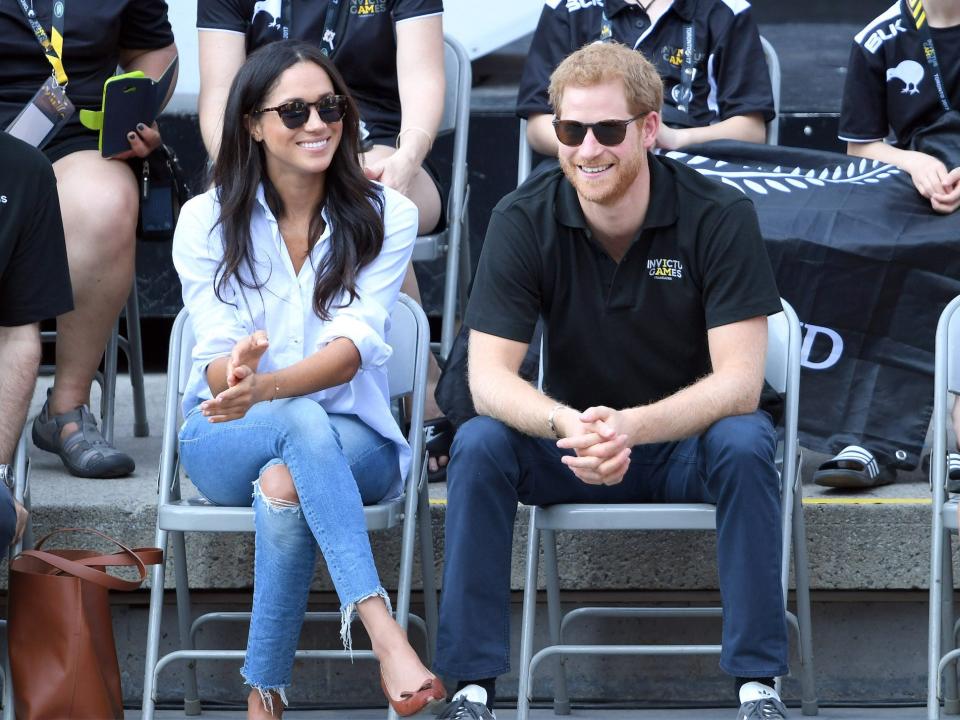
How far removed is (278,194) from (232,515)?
814 millimetres

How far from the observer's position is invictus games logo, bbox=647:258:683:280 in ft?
11.2

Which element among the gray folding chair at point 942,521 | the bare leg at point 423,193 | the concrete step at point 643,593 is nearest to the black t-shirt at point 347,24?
the bare leg at point 423,193

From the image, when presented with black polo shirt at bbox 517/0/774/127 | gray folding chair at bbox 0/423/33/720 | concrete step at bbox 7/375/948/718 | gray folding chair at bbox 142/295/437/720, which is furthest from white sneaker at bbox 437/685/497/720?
black polo shirt at bbox 517/0/774/127

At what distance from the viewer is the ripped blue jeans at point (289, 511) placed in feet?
10.4

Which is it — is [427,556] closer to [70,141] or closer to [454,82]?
[70,141]

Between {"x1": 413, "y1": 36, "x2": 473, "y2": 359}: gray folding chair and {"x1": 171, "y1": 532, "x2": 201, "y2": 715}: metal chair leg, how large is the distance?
1.02 meters

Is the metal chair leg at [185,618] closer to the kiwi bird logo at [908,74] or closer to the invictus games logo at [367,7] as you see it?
the invictus games logo at [367,7]

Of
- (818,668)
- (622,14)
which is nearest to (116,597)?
(818,668)

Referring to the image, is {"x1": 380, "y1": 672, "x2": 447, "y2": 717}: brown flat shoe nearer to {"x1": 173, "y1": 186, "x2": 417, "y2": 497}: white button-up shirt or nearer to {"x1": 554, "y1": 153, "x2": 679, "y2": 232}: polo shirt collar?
{"x1": 173, "y1": 186, "x2": 417, "y2": 497}: white button-up shirt

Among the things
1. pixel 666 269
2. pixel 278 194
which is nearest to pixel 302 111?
pixel 278 194

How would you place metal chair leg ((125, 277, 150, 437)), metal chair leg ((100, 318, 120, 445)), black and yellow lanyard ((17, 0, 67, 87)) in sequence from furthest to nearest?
metal chair leg ((125, 277, 150, 437))
metal chair leg ((100, 318, 120, 445))
black and yellow lanyard ((17, 0, 67, 87))

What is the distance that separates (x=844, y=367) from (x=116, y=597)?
6.43ft

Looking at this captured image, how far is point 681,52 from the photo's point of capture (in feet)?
14.6

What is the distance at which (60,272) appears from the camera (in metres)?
3.61
